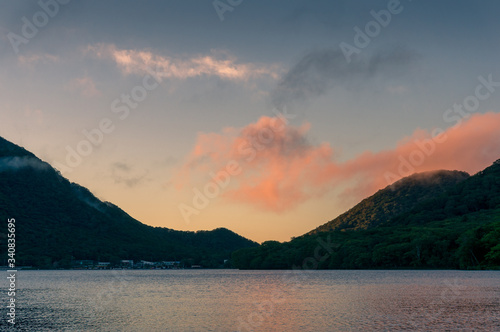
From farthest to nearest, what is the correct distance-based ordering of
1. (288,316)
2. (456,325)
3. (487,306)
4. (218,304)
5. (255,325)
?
1. (218,304)
2. (487,306)
3. (288,316)
4. (255,325)
5. (456,325)

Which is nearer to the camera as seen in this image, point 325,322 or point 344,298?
point 325,322

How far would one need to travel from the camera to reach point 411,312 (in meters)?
79.1

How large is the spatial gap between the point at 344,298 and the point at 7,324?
222 ft

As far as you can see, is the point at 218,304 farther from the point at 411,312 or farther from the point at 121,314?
the point at 411,312

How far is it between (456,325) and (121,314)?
2029 inches

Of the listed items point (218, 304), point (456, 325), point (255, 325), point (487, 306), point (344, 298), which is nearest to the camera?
point (456, 325)

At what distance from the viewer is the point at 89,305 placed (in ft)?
326

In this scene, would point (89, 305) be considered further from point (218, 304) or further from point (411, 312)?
point (411, 312)

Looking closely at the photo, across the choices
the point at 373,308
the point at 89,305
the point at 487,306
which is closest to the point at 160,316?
the point at 89,305

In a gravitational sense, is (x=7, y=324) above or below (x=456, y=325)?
above

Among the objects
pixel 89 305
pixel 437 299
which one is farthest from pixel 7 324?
pixel 437 299

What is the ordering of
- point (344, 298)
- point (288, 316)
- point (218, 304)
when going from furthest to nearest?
point (344, 298) < point (218, 304) < point (288, 316)

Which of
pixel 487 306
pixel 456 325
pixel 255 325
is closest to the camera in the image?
pixel 456 325

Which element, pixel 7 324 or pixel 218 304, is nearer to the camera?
pixel 7 324
